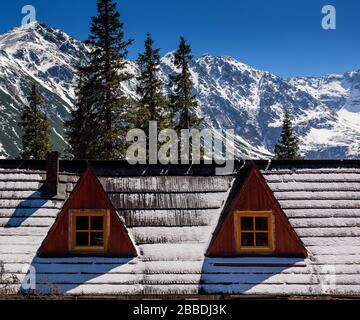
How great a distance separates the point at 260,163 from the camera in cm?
1848

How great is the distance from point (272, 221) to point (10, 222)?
8036 millimetres

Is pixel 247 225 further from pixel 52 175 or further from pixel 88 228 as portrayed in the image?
pixel 52 175

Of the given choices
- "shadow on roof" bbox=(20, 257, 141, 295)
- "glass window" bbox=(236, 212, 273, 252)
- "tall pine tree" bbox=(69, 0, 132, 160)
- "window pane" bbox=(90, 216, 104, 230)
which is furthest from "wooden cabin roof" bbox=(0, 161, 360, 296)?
"tall pine tree" bbox=(69, 0, 132, 160)

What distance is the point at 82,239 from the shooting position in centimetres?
1557

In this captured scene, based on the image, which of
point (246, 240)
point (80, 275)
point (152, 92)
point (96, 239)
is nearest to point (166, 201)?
point (96, 239)

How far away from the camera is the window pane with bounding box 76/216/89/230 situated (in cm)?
1562

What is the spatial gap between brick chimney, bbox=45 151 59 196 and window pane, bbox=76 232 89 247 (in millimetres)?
2101

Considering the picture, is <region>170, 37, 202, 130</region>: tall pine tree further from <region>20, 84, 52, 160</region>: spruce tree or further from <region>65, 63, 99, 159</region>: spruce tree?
<region>20, 84, 52, 160</region>: spruce tree

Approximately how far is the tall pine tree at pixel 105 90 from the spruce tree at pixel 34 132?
1058cm

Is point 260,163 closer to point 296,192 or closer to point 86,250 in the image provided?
point 296,192

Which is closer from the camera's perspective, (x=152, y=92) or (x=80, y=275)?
(x=80, y=275)

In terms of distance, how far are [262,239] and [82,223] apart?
5.46 m

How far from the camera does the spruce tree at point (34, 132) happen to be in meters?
46.9

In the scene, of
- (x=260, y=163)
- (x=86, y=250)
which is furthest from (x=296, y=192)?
(x=86, y=250)
